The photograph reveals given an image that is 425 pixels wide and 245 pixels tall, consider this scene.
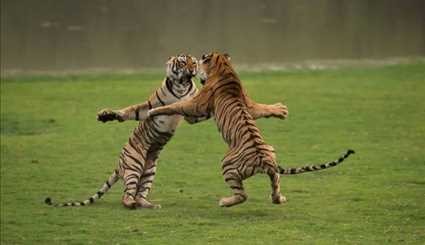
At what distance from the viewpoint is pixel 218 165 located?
393 inches

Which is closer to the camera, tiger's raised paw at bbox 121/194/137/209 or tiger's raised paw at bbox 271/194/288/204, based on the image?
tiger's raised paw at bbox 271/194/288/204

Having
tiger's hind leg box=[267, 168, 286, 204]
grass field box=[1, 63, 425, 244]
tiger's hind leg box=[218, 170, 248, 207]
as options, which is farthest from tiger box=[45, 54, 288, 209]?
tiger's hind leg box=[267, 168, 286, 204]

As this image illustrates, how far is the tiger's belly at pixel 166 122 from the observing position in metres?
8.38

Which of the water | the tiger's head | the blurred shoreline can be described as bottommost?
the tiger's head

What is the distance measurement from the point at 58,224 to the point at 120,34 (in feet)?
27.8

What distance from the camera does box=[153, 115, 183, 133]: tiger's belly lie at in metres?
8.38

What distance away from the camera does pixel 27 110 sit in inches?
499

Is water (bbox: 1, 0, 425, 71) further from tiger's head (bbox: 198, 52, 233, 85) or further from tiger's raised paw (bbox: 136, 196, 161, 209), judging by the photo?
tiger's head (bbox: 198, 52, 233, 85)

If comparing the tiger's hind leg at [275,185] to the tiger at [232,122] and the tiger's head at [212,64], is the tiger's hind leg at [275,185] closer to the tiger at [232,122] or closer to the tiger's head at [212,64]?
the tiger at [232,122]

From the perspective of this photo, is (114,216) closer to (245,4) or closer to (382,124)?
(382,124)

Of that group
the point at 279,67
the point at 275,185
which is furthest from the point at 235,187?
the point at 279,67

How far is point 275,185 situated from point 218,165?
222cm

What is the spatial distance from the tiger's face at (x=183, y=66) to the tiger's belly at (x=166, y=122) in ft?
0.89

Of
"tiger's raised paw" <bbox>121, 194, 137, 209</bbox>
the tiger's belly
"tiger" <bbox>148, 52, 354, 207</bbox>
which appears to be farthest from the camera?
"tiger's raised paw" <bbox>121, 194, 137, 209</bbox>
